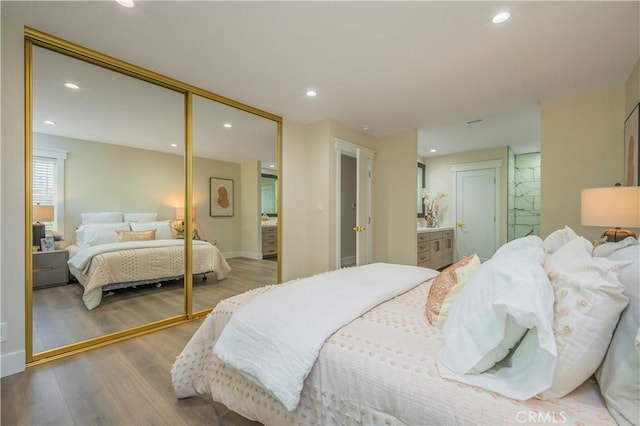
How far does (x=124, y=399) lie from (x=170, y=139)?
2324mm

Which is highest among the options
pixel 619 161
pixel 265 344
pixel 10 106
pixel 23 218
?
pixel 10 106

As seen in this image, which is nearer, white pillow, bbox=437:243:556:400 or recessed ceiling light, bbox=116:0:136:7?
white pillow, bbox=437:243:556:400

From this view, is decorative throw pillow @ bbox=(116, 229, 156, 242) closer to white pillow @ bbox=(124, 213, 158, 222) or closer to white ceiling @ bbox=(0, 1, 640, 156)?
white pillow @ bbox=(124, 213, 158, 222)

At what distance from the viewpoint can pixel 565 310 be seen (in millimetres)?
890

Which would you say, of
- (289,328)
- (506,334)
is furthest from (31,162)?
(506,334)

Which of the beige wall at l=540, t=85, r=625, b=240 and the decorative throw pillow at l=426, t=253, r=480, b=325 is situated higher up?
the beige wall at l=540, t=85, r=625, b=240

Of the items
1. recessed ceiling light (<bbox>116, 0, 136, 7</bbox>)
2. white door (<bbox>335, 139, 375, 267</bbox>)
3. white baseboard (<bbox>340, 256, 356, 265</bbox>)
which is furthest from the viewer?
white baseboard (<bbox>340, 256, 356, 265</bbox>)

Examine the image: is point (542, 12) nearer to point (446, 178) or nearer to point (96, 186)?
point (96, 186)

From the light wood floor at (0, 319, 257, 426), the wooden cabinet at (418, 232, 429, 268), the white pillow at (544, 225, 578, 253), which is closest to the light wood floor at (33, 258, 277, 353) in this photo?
the light wood floor at (0, 319, 257, 426)

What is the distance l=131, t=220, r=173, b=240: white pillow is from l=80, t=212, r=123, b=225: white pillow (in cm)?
17

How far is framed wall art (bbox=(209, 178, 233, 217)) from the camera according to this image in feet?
11.0

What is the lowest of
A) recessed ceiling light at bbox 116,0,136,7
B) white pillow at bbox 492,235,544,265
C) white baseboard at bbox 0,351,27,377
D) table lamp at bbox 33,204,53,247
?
white baseboard at bbox 0,351,27,377

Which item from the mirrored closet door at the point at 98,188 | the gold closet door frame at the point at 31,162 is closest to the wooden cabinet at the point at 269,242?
the gold closet door frame at the point at 31,162

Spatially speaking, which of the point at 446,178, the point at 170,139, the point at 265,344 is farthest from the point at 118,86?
the point at 446,178
